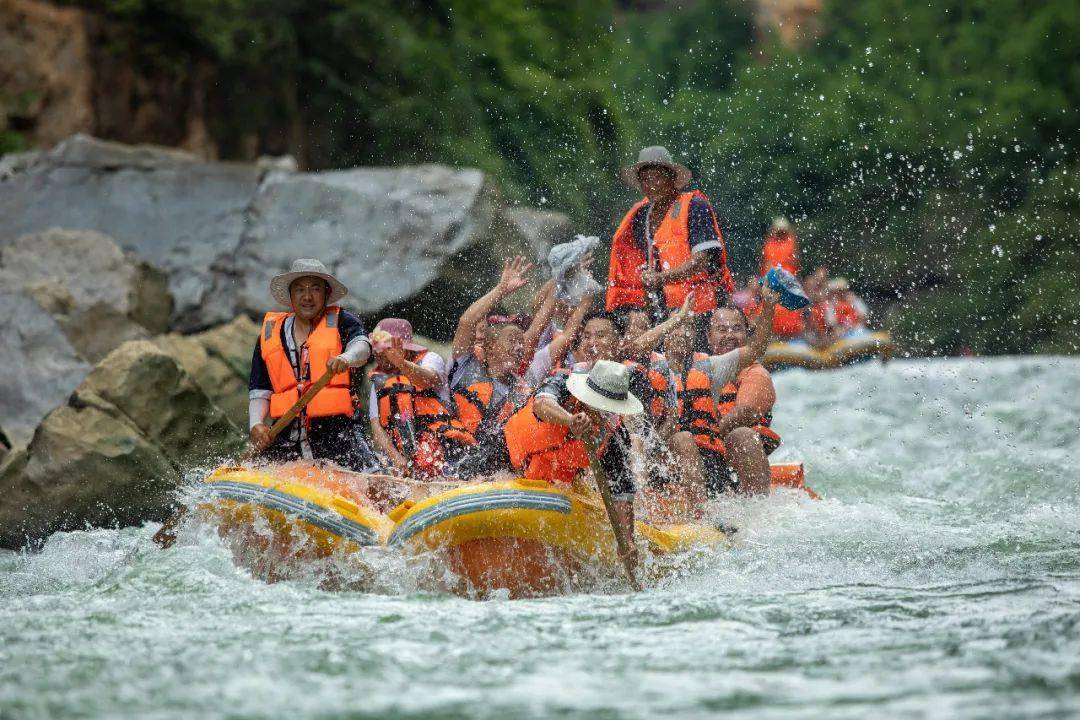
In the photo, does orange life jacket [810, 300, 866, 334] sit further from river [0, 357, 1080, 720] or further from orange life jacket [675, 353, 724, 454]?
orange life jacket [675, 353, 724, 454]

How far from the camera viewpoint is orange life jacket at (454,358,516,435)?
295 inches

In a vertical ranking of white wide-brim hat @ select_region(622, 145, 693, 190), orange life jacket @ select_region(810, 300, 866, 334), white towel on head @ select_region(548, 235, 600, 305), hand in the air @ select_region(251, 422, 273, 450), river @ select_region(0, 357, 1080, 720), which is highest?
white wide-brim hat @ select_region(622, 145, 693, 190)

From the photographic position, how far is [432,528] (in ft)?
19.8

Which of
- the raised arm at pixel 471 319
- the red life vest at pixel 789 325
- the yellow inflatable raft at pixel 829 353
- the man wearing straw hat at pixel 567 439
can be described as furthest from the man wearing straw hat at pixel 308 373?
the red life vest at pixel 789 325

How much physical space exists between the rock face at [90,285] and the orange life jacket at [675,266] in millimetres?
4475

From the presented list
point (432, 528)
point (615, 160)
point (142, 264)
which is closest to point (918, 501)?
point (432, 528)

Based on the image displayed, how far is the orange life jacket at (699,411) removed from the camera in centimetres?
739

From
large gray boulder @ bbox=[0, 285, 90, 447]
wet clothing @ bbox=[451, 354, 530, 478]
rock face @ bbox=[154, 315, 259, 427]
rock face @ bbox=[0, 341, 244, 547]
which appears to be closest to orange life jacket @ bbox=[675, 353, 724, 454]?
wet clothing @ bbox=[451, 354, 530, 478]

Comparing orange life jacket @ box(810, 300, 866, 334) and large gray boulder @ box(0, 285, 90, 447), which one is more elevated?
orange life jacket @ box(810, 300, 866, 334)

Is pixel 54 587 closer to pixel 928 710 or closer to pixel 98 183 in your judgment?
pixel 928 710

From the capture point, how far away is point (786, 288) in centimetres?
712

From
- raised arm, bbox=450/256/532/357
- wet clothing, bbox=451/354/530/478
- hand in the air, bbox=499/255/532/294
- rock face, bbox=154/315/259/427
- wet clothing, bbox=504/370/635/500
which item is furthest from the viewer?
rock face, bbox=154/315/259/427

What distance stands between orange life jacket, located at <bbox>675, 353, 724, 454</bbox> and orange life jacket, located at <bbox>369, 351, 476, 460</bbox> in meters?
1.05

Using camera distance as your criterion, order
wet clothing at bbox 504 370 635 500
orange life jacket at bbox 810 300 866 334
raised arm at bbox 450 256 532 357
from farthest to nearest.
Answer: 1. orange life jacket at bbox 810 300 866 334
2. raised arm at bbox 450 256 532 357
3. wet clothing at bbox 504 370 635 500
